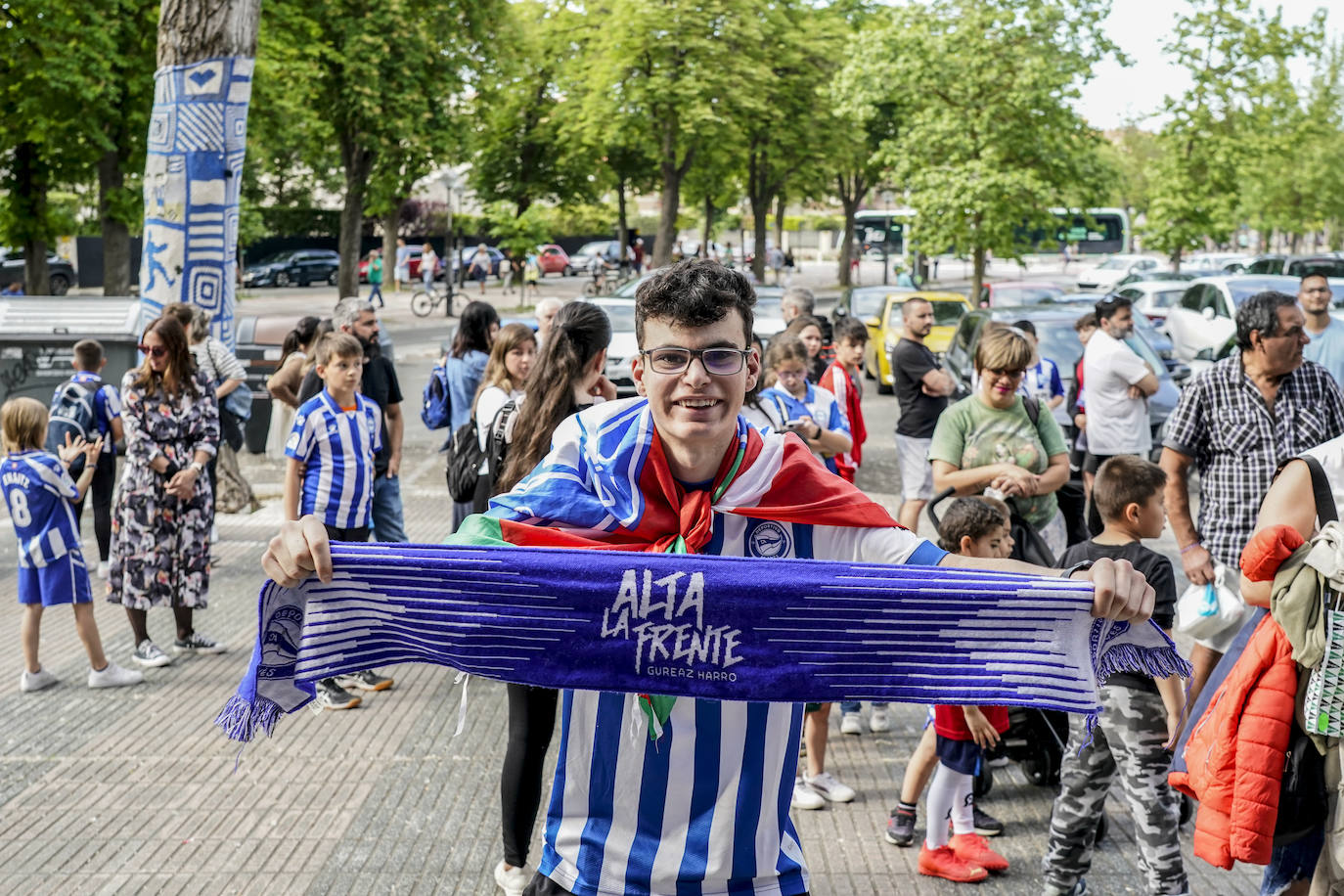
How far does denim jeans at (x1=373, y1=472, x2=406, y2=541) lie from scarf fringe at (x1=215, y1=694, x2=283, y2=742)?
4984 millimetres

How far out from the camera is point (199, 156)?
412 inches

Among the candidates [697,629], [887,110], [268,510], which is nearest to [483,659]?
[697,629]

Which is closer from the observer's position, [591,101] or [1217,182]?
[1217,182]

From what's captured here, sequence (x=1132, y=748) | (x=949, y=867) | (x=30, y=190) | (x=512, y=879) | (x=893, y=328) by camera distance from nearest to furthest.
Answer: (x=1132, y=748), (x=512, y=879), (x=949, y=867), (x=893, y=328), (x=30, y=190)

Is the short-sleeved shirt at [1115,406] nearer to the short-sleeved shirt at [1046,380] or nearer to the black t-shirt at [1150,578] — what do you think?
the short-sleeved shirt at [1046,380]

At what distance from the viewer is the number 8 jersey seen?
270 inches

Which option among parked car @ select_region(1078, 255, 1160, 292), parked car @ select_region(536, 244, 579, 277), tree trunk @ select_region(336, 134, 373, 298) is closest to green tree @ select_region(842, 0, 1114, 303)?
tree trunk @ select_region(336, 134, 373, 298)

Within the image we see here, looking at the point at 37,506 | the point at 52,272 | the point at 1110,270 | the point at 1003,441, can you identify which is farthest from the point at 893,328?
the point at 1110,270

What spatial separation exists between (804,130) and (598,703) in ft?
118

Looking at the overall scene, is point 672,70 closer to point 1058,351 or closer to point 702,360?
point 1058,351

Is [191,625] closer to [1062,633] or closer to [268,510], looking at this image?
[268,510]

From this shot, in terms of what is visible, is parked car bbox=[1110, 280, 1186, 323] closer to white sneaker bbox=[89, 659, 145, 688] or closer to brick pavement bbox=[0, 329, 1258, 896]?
brick pavement bbox=[0, 329, 1258, 896]

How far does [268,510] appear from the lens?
12000mm

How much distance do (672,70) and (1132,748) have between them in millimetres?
28345
